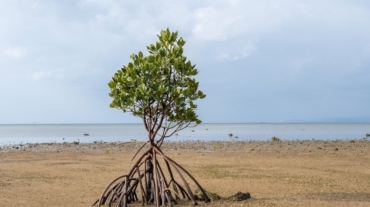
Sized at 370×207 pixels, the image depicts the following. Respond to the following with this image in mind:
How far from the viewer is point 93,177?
51.4 ft

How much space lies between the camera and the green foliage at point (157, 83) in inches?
367

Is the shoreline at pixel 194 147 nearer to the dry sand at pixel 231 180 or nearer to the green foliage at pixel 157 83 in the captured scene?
the dry sand at pixel 231 180

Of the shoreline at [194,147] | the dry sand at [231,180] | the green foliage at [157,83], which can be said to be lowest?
the dry sand at [231,180]

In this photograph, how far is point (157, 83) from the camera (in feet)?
31.3

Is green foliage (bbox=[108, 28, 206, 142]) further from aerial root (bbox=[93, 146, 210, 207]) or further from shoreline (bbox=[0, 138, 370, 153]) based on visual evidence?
shoreline (bbox=[0, 138, 370, 153])

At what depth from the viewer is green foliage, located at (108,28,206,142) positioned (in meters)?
9.33

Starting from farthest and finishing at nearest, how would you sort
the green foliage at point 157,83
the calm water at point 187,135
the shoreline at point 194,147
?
the calm water at point 187,135 < the shoreline at point 194,147 < the green foliage at point 157,83

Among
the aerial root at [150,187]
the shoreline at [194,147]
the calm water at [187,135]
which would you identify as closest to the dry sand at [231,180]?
the aerial root at [150,187]

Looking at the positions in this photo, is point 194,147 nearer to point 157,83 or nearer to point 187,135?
point 157,83

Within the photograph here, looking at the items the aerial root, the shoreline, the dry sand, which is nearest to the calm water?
the shoreline

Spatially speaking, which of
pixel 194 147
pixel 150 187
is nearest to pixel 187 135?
pixel 194 147

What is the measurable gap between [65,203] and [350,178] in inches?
361

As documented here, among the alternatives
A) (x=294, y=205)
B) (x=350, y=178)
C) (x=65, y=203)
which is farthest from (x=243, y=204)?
(x=350, y=178)

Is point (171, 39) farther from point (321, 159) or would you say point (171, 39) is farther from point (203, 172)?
point (321, 159)
